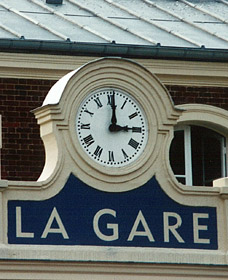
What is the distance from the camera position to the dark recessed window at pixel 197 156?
2897 centimetres

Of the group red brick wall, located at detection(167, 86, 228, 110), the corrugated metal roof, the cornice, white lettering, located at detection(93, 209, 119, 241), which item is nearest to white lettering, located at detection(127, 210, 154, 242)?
white lettering, located at detection(93, 209, 119, 241)

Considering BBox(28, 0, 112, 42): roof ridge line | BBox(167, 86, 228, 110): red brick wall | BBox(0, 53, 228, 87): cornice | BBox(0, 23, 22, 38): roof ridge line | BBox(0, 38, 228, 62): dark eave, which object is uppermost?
BBox(28, 0, 112, 42): roof ridge line

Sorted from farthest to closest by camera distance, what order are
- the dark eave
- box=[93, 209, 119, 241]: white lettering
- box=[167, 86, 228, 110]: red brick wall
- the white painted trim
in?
box=[167, 86, 228, 110]: red brick wall, the dark eave, box=[93, 209, 119, 241]: white lettering, the white painted trim

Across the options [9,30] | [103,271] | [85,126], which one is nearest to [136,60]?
[9,30]

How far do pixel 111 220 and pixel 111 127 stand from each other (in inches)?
54.0

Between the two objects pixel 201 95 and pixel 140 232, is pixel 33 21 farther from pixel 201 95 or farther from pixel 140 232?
pixel 140 232

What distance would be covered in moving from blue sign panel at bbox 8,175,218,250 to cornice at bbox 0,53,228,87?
4249 millimetres

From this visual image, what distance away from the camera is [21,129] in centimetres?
2817

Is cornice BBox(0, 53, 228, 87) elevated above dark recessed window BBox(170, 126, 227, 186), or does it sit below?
above

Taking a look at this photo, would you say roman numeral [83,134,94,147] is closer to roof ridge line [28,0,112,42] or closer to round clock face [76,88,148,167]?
round clock face [76,88,148,167]

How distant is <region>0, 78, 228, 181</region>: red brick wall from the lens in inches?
1100

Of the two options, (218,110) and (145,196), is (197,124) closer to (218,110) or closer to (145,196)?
(218,110)

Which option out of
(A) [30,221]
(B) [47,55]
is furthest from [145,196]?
(B) [47,55]

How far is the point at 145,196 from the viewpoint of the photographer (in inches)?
976
